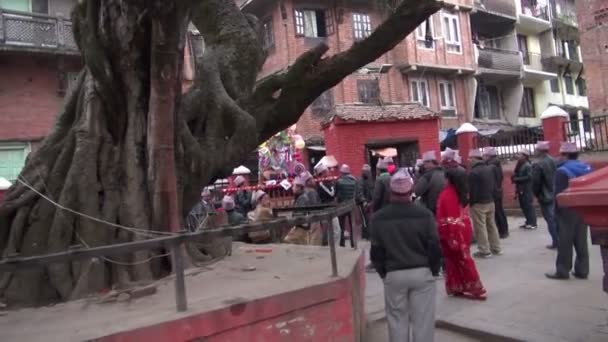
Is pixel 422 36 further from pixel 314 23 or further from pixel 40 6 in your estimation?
pixel 40 6

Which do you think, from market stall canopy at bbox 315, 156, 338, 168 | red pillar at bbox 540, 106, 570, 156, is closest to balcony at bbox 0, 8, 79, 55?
market stall canopy at bbox 315, 156, 338, 168

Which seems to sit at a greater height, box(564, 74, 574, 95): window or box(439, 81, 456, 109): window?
box(564, 74, 574, 95): window

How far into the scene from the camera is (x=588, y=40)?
19.2 m

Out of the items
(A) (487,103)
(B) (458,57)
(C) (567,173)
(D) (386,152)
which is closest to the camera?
(C) (567,173)

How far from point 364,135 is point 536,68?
21008 millimetres

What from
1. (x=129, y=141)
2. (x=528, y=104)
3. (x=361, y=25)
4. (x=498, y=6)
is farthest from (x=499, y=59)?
(x=129, y=141)

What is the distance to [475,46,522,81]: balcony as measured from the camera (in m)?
28.4

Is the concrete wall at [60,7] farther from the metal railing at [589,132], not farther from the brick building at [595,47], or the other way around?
the brick building at [595,47]

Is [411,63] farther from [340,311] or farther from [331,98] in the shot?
[340,311]

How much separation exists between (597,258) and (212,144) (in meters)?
6.23

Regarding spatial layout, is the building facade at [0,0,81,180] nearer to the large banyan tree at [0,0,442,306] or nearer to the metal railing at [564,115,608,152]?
the large banyan tree at [0,0,442,306]

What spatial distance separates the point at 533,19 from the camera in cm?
3173

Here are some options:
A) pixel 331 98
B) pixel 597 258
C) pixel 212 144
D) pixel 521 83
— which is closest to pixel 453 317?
pixel 212 144

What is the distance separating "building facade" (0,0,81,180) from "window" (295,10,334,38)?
937 centimetres
